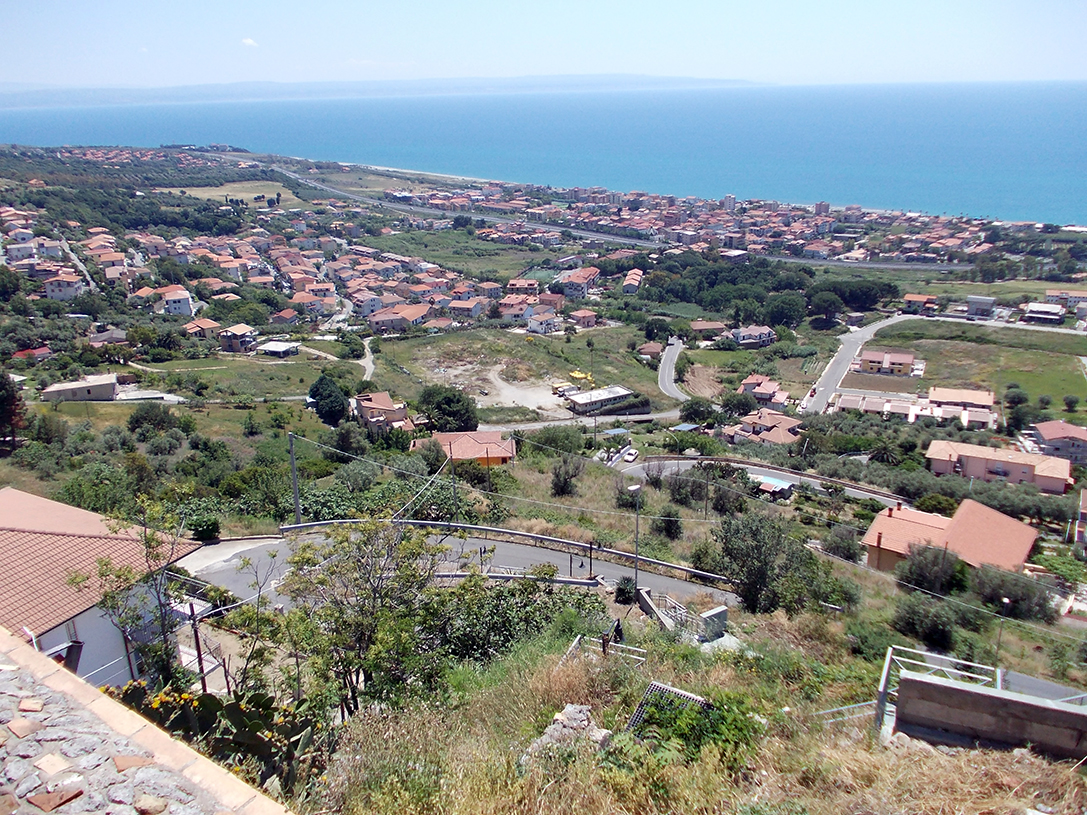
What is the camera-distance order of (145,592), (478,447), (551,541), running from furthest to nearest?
(478,447) < (551,541) < (145,592)

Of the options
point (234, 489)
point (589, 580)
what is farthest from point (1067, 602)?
point (234, 489)

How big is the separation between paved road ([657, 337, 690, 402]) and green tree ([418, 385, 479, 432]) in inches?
477

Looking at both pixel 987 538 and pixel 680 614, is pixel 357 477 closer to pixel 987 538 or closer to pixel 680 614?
pixel 680 614

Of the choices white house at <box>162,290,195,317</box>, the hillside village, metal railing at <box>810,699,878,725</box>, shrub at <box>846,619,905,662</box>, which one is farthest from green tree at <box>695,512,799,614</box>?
white house at <box>162,290,195,317</box>

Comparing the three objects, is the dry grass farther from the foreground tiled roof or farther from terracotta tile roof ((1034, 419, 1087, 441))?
terracotta tile roof ((1034, 419, 1087, 441))

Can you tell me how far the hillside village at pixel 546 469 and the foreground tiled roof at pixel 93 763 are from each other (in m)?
1.27

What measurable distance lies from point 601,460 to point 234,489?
35.2 ft

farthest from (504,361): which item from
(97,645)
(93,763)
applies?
(93,763)

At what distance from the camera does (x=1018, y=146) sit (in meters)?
135

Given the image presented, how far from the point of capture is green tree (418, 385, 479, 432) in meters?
26.0

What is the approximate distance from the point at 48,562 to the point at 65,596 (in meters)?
0.50

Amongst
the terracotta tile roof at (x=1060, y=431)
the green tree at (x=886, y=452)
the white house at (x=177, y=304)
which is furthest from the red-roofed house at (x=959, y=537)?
the white house at (x=177, y=304)

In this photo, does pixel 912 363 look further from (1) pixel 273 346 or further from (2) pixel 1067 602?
(1) pixel 273 346

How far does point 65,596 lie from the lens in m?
6.25
